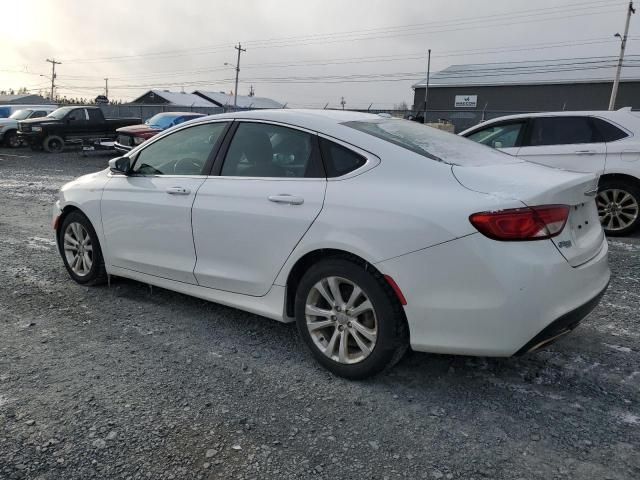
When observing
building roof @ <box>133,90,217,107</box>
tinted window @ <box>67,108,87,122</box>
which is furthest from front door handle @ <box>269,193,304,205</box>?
building roof @ <box>133,90,217,107</box>

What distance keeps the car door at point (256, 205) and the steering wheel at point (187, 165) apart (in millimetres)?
192

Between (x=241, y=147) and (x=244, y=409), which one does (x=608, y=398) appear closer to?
(x=244, y=409)

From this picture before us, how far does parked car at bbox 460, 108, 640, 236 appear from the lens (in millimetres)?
6762

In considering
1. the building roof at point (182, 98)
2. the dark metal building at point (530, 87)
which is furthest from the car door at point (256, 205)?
the building roof at point (182, 98)

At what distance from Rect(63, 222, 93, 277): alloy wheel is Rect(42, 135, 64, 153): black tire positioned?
59.7ft

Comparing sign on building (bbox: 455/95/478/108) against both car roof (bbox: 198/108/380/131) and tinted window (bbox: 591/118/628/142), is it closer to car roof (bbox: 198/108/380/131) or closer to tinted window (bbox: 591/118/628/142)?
tinted window (bbox: 591/118/628/142)

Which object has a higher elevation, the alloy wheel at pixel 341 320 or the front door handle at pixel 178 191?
the front door handle at pixel 178 191

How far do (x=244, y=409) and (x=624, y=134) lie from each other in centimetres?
622

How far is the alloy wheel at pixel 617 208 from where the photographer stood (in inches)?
268

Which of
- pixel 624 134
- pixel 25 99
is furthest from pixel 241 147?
pixel 25 99

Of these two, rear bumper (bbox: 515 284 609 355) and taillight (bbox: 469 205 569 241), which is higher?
taillight (bbox: 469 205 569 241)

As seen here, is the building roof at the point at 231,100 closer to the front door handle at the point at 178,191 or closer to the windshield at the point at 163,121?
the windshield at the point at 163,121

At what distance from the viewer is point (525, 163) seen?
11.1 feet

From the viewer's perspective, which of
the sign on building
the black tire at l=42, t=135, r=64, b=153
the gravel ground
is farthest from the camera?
the sign on building
